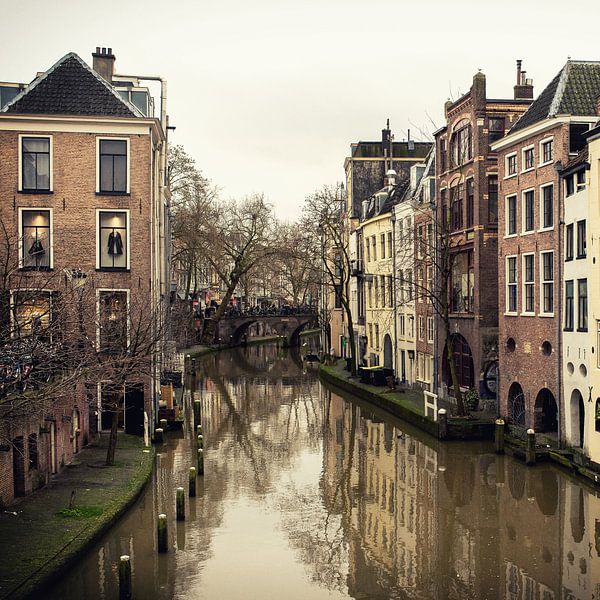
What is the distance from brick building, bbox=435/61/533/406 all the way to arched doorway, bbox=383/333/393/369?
15.1m

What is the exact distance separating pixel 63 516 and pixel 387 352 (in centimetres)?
4179

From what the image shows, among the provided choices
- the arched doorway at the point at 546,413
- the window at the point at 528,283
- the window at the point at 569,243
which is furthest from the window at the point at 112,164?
the arched doorway at the point at 546,413

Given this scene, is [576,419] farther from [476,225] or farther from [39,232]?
[39,232]

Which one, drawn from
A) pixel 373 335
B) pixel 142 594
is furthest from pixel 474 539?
pixel 373 335

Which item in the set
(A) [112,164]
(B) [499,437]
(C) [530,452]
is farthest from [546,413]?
(A) [112,164]

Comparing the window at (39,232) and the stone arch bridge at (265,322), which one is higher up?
the window at (39,232)

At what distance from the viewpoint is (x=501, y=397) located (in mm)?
38594

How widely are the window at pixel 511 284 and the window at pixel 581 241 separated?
6.35 m

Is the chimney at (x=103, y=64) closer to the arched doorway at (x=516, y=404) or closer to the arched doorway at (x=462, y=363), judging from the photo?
the arched doorway at (x=462, y=363)

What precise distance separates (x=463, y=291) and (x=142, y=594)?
97.2 ft

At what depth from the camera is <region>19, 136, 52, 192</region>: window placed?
35.3m

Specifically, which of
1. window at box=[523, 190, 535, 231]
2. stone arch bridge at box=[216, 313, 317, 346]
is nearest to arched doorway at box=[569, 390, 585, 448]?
window at box=[523, 190, 535, 231]

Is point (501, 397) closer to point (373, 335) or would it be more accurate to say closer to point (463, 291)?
point (463, 291)

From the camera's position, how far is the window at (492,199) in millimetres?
42469
